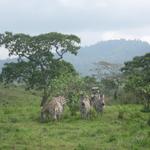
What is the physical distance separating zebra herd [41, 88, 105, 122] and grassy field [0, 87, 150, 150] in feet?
1.59

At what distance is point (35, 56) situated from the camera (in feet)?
182

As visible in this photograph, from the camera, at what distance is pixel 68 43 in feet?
183

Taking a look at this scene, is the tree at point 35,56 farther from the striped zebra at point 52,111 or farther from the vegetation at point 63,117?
the striped zebra at point 52,111

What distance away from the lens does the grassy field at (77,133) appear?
732 inches

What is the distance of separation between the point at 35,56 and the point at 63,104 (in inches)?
1087

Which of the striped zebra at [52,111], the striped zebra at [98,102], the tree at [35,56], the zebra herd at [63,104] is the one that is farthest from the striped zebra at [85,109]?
the tree at [35,56]

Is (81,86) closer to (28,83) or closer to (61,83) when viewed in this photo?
(61,83)

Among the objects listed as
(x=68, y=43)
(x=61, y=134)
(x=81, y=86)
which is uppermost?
(x=68, y=43)

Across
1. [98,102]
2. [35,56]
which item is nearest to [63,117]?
[98,102]

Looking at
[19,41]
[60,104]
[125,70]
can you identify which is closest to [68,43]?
[19,41]

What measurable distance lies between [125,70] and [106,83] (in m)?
13.9

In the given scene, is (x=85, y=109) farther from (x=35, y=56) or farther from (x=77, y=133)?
(x=35, y=56)

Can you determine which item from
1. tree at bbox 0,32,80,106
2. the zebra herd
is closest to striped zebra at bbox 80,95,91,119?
the zebra herd

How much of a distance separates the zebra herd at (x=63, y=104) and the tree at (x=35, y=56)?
24543 millimetres
